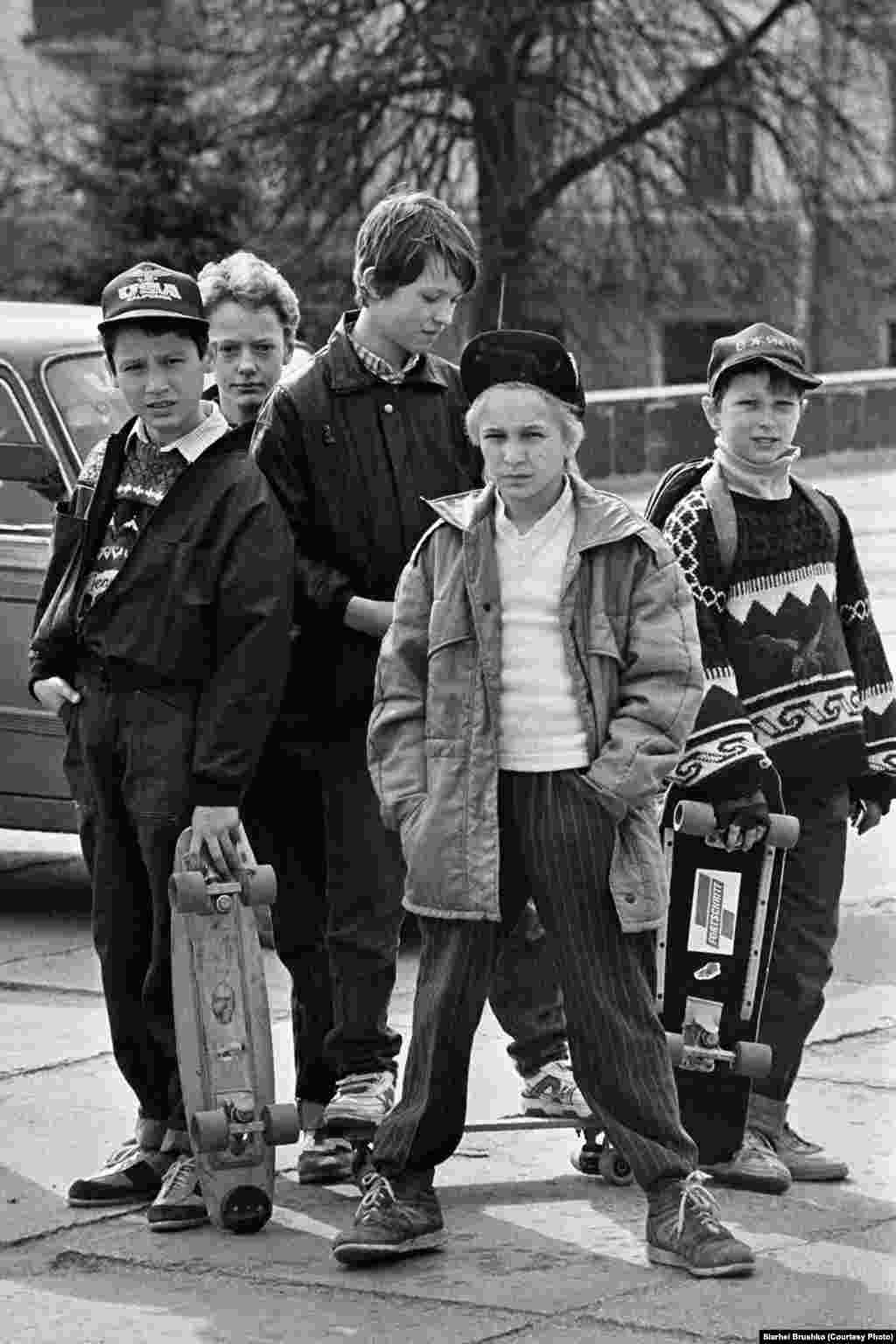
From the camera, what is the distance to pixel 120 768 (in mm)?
5348

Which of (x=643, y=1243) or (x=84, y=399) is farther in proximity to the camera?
(x=84, y=399)

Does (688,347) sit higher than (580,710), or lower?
higher

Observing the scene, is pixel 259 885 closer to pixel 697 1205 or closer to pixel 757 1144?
pixel 697 1205

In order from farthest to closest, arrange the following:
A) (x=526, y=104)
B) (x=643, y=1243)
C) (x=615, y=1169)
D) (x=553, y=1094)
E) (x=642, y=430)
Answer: (x=526, y=104) < (x=642, y=430) < (x=553, y=1094) < (x=615, y=1169) < (x=643, y=1243)

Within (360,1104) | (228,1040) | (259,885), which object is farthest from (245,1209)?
(259,885)

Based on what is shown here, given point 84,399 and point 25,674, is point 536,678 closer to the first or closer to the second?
point 25,674

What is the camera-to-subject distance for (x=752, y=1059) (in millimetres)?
Result: 5336

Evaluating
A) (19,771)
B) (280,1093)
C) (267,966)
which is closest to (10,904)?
(19,771)

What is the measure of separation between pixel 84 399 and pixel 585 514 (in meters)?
4.02

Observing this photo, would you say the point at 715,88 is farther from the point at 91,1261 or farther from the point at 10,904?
the point at 91,1261

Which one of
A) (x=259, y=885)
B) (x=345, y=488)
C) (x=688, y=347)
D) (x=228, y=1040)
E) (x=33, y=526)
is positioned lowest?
(x=228, y=1040)

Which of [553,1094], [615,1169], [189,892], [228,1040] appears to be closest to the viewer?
[189,892]

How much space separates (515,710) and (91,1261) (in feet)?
4.21

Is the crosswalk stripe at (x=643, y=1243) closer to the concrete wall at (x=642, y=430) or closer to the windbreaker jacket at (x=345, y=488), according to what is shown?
the windbreaker jacket at (x=345, y=488)
